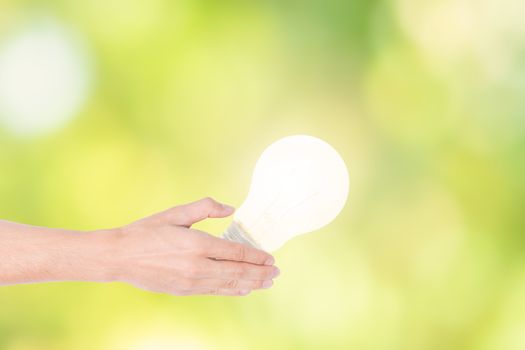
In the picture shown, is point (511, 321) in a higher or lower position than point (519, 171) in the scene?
lower

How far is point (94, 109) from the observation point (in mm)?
1642

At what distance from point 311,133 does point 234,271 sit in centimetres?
A: 84

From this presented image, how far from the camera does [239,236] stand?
2.96 ft

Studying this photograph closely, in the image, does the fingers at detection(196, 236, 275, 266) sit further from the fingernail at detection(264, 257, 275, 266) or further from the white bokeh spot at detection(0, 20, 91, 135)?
the white bokeh spot at detection(0, 20, 91, 135)

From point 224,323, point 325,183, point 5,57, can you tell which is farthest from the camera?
point 5,57

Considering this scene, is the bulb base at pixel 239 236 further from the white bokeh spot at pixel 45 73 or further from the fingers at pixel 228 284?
the white bokeh spot at pixel 45 73

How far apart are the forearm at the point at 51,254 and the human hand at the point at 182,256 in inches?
0.8

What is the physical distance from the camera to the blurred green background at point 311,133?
1607 millimetres

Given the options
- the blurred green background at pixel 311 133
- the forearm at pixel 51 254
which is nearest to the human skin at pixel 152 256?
the forearm at pixel 51 254

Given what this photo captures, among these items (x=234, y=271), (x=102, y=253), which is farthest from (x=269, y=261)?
(x=102, y=253)

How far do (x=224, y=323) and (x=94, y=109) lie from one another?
1.84ft

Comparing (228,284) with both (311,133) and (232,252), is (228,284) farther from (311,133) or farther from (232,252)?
(311,133)

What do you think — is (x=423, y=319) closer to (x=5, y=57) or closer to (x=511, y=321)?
(x=511, y=321)

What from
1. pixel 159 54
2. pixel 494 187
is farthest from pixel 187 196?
pixel 494 187
